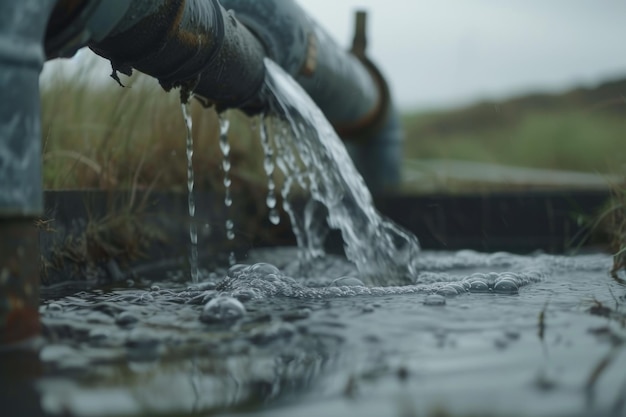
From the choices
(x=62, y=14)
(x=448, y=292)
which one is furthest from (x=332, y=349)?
(x=62, y=14)

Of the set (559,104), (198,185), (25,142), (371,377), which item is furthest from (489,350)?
(559,104)

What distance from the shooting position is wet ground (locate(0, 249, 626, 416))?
129 cm

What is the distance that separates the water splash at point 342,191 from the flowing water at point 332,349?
0.29 m

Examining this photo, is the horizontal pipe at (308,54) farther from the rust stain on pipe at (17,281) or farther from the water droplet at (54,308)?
the rust stain on pipe at (17,281)

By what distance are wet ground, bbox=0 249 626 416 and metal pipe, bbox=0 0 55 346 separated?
12 cm

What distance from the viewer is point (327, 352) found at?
1636 millimetres

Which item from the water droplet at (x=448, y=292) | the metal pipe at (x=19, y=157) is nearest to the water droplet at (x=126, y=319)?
the metal pipe at (x=19, y=157)

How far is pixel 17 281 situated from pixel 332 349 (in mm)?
686

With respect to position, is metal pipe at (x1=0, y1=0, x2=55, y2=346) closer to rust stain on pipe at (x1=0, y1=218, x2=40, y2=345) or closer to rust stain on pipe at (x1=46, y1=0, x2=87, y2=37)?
rust stain on pipe at (x1=0, y1=218, x2=40, y2=345)

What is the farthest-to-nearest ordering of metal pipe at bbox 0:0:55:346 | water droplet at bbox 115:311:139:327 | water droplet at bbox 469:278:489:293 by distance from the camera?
water droplet at bbox 469:278:489:293, water droplet at bbox 115:311:139:327, metal pipe at bbox 0:0:55:346

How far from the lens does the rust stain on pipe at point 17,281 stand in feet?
5.33

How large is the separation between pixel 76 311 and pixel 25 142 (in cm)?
65

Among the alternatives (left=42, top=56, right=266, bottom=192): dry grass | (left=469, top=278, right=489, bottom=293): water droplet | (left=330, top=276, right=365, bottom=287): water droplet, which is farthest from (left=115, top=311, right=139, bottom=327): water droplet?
(left=42, top=56, right=266, bottom=192): dry grass

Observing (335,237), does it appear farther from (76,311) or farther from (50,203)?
(76,311)
